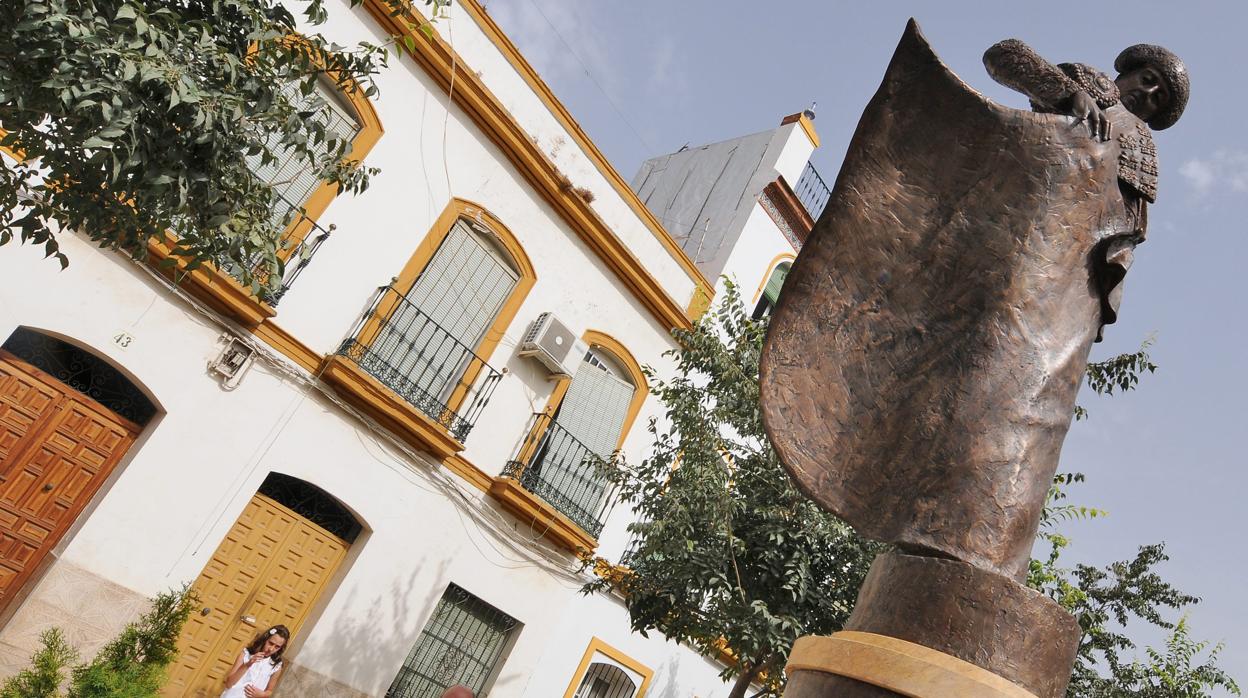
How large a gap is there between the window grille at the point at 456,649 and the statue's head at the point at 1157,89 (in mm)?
9486

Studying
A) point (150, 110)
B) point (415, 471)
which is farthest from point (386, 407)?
point (150, 110)

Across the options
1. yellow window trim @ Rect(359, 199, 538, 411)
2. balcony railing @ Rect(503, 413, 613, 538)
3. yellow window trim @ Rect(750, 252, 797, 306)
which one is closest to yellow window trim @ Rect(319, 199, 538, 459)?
yellow window trim @ Rect(359, 199, 538, 411)

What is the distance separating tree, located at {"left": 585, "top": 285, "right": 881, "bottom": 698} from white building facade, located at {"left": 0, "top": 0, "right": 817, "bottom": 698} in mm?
2657

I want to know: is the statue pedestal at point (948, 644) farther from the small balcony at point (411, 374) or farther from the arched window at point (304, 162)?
the small balcony at point (411, 374)

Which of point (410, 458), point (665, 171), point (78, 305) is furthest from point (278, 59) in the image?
point (665, 171)

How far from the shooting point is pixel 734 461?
343 inches

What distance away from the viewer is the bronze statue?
1.63m

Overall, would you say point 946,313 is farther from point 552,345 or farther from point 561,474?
point 561,474

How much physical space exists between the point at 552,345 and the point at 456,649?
3.83 metres

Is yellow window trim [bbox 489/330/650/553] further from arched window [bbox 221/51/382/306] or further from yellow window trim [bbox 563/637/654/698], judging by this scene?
arched window [bbox 221/51/382/306]

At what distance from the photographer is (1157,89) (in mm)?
2213

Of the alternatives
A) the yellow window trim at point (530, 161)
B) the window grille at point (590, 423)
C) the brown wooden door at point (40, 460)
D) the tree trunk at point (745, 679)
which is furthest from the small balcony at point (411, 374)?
the tree trunk at point (745, 679)

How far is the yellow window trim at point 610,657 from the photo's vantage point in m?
11.8

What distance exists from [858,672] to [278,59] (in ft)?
12.4
